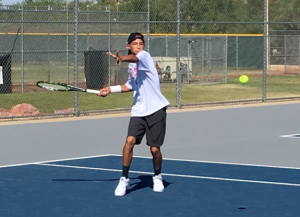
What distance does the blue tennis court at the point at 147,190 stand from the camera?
259 inches

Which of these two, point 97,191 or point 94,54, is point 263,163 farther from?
point 94,54

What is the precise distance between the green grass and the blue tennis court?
8.15m

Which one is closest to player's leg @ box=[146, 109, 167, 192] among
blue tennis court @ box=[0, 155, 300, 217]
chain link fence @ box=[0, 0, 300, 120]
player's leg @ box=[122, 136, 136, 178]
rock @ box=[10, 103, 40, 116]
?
player's leg @ box=[122, 136, 136, 178]

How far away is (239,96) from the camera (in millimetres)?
21562

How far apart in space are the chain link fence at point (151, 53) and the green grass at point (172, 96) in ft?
0.10

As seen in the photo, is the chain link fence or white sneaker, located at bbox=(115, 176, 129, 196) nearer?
white sneaker, located at bbox=(115, 176, 129, 196)

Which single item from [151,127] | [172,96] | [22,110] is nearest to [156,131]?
[151,127]

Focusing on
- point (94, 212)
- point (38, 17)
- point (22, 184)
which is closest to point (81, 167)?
point (22, 184)

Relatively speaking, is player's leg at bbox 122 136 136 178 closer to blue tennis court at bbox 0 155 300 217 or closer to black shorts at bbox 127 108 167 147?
black shorts at bbox 127 108 167 147

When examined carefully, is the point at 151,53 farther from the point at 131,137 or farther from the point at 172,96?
the point at 131,137

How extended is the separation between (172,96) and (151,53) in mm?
6973

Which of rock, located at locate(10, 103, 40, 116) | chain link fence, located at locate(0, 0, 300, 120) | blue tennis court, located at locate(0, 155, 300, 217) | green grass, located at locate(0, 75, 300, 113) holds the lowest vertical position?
blue tennis court, located at locate(0, 155, 300, 217)

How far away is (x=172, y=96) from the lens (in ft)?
67.1

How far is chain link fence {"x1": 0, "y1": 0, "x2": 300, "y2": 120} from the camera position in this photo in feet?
58.6
